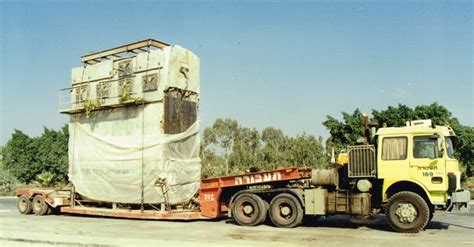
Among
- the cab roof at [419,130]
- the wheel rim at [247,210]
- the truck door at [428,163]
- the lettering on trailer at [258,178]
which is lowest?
the wheel rim at [247,210]

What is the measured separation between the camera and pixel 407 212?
12.9 metres

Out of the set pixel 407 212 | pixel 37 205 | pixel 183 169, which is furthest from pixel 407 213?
pixel 37 205

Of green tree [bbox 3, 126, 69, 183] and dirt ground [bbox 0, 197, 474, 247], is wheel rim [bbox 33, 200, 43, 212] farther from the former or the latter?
green tree [bbox 3, 126, 69, 183]

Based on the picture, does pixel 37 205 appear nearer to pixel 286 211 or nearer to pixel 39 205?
pixel 39 205

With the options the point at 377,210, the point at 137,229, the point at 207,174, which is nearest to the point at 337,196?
the point at 377,210

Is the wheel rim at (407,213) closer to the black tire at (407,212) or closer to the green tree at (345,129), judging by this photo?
the black tire at (407,212)

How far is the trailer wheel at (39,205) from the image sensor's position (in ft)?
63.3

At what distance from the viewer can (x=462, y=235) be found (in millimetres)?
12438

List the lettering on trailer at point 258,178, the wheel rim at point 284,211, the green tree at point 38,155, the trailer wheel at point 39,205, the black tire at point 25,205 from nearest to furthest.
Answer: the wheel rim at point 284,211 → the lettering on trailer at point 258,178 → the trailer wheel at point 39,205 → the black tire at point 25,205 → the green tree at point 38,155

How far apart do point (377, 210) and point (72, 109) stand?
13343mm

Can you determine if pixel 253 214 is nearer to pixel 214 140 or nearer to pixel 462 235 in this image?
pixel 462 235

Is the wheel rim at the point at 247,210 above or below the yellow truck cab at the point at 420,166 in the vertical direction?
below

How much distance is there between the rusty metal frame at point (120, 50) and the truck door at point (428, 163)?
33.9 ft

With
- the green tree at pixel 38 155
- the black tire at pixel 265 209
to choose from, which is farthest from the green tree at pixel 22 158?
the black tire at pixel 265 209
